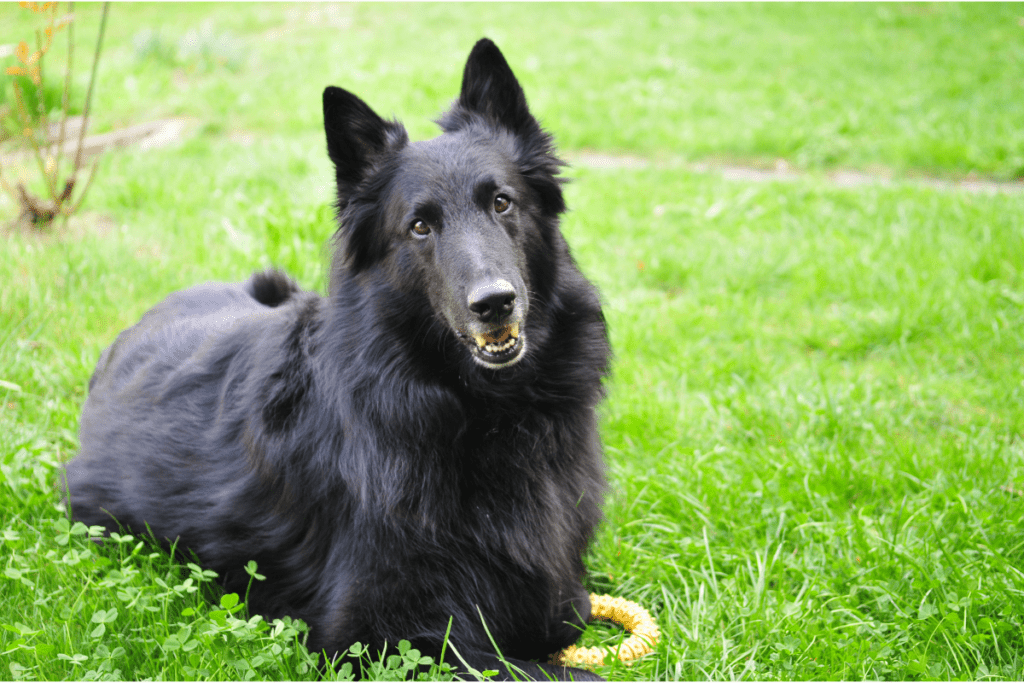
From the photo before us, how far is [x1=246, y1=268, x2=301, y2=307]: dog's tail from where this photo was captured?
139 inches

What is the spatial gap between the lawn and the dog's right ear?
0.63m

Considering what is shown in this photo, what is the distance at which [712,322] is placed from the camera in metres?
4.82

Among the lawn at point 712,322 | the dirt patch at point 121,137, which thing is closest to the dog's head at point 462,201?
the lawn at point 712,322

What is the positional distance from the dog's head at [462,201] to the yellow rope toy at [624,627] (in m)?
1.13

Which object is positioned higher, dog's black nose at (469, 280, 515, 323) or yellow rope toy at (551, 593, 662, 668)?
dog's black nose at (469, 280, 515, 323)

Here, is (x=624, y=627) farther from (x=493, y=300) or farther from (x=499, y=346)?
(x=493, y=300)

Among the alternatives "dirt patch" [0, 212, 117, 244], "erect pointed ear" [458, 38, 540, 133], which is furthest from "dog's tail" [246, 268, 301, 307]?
"dirt patch" [0, 212, 117, 244]

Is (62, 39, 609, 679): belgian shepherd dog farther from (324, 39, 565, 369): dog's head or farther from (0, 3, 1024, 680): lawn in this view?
(0, 3, 1024, 680): lawn

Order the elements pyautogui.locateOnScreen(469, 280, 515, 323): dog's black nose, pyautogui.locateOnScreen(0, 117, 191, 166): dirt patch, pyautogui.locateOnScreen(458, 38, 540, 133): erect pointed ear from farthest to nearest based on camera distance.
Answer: pyautogui.locateOnScreen(0, 117, 191, 166): dirt patch → pyautogui.locateOnScreen(458, 38, 540, 133): erect pointed ear → pyautogui.locateOnScreen(469, 280, 515, 323): dog's black nose

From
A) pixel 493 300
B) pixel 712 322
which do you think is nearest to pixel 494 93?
pixel 493 300

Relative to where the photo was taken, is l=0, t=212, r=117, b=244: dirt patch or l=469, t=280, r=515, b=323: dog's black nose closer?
l=469, t=280, r=515, b=323: dog's black nose

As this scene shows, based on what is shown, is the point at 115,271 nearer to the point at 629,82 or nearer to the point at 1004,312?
the point at 1004,312

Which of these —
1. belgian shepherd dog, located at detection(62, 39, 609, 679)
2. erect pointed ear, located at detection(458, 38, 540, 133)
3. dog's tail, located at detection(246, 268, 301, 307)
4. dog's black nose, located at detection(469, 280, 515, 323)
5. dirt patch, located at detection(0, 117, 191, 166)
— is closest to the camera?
dog's black nose, located at detection(469, 280, 515, 323)

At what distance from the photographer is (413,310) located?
2.57 metres
